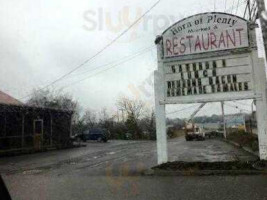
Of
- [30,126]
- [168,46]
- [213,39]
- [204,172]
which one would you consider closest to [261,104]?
[213,39]

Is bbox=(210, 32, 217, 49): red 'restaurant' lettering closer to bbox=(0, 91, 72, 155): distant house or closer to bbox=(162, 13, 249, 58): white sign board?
bbox=(162, 13, 249, 58): white sign board

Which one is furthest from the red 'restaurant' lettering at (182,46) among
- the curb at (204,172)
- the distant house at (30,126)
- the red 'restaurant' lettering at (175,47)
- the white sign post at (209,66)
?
the distant house at (30,126)

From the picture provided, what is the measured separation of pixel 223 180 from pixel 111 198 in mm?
3786

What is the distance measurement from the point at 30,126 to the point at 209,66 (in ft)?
69.4

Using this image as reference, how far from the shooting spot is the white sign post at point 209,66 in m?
15.6

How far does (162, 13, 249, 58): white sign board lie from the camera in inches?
618

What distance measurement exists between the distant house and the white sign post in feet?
50.5

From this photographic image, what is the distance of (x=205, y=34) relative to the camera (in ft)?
53.0

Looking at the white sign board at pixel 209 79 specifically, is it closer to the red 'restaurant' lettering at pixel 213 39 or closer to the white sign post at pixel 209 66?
the white sign post at pixel 209 66

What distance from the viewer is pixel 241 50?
51.6 ft

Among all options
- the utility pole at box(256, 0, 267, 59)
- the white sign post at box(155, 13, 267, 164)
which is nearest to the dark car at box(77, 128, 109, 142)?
the white sign post at box(155, 13, 267, 164)

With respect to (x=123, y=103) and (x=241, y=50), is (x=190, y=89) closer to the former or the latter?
(x=241, y=50)

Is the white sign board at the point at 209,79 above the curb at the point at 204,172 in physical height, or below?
above

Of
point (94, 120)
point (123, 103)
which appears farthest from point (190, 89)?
point (94, 120)
